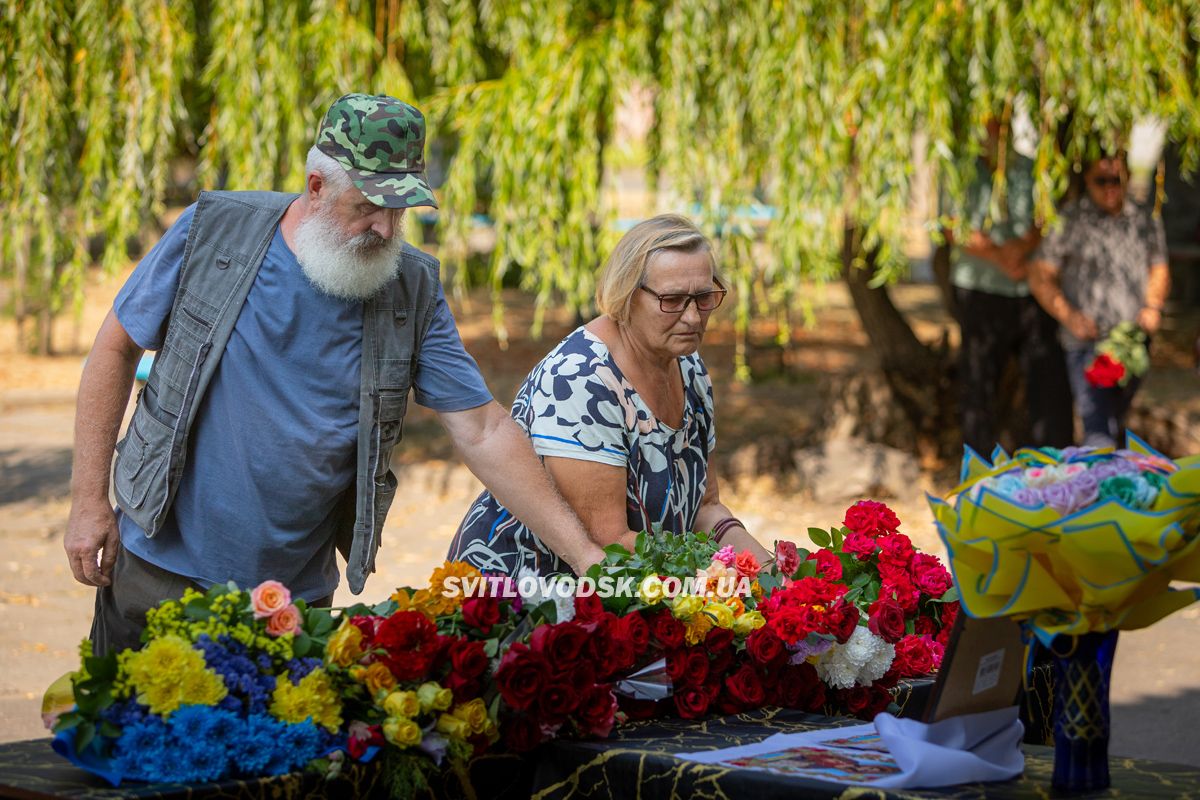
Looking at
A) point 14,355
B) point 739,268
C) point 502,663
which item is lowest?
point 14,355

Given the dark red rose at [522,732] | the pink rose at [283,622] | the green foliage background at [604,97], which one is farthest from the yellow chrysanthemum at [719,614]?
the green foliage background at [604,97]

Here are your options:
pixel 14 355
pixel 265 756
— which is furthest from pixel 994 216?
pixel 14 355

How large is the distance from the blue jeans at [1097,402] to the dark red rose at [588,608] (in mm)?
5518

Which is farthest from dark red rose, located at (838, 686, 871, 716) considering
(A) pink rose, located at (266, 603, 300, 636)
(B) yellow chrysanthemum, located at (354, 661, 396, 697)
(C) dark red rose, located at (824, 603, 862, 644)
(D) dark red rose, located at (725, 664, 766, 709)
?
(A) pink rose, located at (266, 603, 300, 636)

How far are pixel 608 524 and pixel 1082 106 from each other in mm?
4234

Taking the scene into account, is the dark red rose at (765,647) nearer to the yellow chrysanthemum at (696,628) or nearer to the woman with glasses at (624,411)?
the yellow chrysanthemum at (696,628)

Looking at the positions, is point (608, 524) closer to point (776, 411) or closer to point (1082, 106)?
point (1082, 106)

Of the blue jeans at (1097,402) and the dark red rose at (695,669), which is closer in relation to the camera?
the dark red rose at (695,669)

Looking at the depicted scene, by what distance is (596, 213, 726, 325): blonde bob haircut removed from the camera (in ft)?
11.5

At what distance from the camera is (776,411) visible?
449 inches

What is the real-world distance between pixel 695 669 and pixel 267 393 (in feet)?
3.74

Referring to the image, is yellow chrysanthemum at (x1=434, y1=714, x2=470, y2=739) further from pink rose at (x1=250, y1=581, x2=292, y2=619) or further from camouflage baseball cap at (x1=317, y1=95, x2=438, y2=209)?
camouflage baseball cap at (x1=317, y1=95, x2=438, y2=209)

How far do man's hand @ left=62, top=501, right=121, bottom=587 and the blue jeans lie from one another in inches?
227

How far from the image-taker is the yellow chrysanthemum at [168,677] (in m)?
2.29
